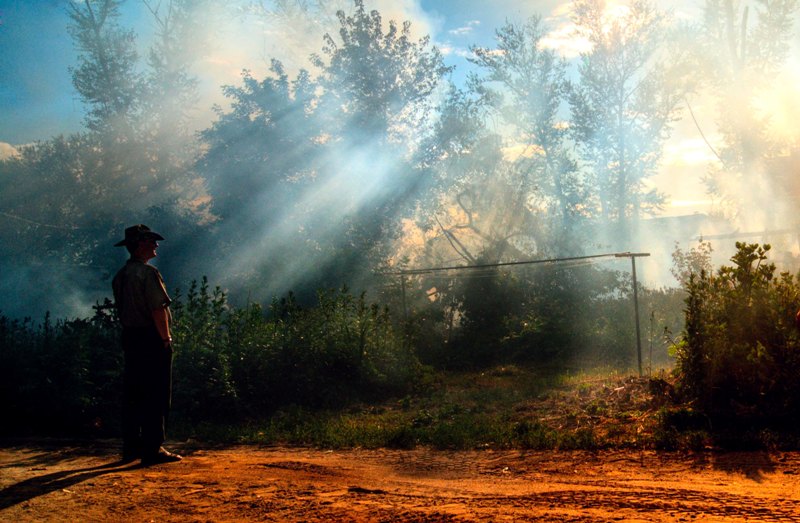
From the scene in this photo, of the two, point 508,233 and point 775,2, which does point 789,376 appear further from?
point 775,2

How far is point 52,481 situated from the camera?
5.98 metres

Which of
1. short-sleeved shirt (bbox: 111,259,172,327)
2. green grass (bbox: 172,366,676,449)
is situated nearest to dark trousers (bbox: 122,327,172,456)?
short-sleeved shirt (bbox: 111,259,172,327)

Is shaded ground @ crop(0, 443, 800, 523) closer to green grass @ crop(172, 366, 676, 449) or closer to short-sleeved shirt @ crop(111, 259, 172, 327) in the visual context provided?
green grass @ crop(172, 366, 676, 449)

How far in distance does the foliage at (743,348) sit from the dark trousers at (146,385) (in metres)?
5.74

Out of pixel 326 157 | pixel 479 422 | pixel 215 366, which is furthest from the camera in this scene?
pixel 326 157

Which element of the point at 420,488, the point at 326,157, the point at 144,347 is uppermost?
the point at 326,157

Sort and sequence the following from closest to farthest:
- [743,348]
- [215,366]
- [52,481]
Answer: [52,481]
[743,348]
[215,366]

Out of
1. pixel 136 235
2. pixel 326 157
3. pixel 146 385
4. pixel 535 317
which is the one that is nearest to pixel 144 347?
pixel 146 385

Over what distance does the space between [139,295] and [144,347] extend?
0.54 meters

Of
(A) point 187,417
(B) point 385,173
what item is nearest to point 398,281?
(B) point 385,173

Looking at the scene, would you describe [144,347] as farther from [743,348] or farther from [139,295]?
[743,348]

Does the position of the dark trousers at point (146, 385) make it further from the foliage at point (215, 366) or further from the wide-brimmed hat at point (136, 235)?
the foliage at point (215, 366)

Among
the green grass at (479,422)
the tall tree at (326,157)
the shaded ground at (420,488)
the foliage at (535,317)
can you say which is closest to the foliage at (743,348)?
the green grass at (479,422)

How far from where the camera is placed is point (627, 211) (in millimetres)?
27078
